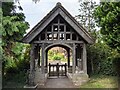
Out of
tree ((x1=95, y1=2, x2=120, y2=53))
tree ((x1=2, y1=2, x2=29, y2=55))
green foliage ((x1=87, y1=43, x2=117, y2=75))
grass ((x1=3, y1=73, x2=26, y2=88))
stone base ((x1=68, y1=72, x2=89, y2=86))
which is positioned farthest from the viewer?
green foliage ((x1=87, y1=43, x2=117, y2=75))

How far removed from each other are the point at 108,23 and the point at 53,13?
17.2 ft

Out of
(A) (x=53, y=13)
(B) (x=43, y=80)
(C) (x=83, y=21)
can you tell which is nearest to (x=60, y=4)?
(A) (x=53, y=13)

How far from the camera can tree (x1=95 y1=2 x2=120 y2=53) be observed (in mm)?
10602

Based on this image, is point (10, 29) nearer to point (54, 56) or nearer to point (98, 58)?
point (98, 58)

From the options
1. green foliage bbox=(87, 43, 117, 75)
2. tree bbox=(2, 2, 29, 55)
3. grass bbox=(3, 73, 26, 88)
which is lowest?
grass bbox=(3, 73, 26, 88)

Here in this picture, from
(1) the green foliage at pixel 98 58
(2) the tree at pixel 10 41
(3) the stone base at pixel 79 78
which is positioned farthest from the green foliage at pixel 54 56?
(2) the tree at pixel 10 41

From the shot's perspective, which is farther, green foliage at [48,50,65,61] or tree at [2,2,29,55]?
green foliage at [48,50,65,61]

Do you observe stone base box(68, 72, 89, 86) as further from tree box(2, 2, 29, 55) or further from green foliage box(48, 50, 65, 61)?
green foliage box(48, 50, 65, 61)

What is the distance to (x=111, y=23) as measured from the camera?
10.9 m

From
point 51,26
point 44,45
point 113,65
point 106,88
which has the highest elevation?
point 51,26

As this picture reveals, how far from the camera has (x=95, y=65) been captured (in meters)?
18.0

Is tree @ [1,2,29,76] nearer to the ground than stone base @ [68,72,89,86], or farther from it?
farther from it

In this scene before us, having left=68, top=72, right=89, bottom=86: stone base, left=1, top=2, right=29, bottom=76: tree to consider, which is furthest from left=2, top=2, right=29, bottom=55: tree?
left=68, top=72, right=89, bottom=86: stone base

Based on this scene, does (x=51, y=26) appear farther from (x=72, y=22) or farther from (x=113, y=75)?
(x=113, y=75)
